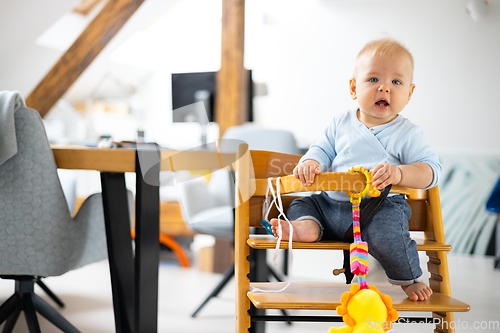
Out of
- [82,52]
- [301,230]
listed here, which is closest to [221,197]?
[301,230]

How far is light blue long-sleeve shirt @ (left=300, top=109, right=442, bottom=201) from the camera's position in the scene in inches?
32.5

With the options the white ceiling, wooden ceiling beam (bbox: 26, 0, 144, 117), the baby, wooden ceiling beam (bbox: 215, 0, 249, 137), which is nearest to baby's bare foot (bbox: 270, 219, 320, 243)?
the baby

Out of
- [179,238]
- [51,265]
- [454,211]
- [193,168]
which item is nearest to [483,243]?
[454,211]

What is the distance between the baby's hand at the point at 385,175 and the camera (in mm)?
750

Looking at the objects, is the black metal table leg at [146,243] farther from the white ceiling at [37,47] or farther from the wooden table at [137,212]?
the white ceiling at [37,47]

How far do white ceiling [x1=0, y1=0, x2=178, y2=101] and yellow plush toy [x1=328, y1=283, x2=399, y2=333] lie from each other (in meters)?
3.49

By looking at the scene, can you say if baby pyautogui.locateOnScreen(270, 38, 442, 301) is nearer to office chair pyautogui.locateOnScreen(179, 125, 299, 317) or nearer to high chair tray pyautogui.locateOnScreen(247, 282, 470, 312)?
high chair tray pyautogui.locateOnScreen(247, 282, 470, 312)

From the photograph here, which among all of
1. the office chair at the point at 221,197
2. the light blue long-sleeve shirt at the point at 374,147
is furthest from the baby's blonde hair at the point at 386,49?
the office chair at the point at 221,197

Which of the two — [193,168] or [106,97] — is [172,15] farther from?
[193,168]

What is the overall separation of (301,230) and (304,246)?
0.15ft

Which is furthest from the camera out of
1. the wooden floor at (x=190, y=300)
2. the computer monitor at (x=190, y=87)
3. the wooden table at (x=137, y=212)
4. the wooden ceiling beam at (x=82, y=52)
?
the wooden ceiling beam at (x=82, y=52)

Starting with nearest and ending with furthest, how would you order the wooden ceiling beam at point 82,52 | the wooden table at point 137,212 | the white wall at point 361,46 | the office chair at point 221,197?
the wooden table at point 137,212, the office chair at point 221,197, the white wall at point 361,46, the wooden ceiling beam at point 82,52

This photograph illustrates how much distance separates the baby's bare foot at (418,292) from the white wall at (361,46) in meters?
2.10

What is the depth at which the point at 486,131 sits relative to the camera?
327cm
